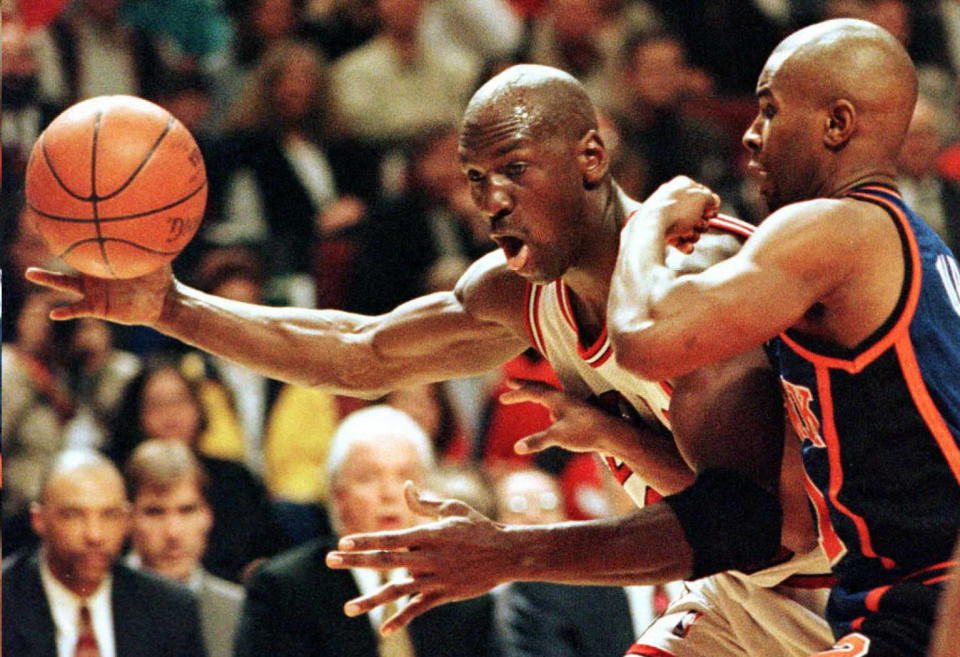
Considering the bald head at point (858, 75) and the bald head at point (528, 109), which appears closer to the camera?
the bald head at point (858, 75)

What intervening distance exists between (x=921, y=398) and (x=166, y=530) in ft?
10.9

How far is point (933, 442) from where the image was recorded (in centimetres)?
291

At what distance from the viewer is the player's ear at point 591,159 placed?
3555 mm

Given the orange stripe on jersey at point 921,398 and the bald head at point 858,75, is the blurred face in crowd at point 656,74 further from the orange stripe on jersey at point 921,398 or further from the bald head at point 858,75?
the orange stripe on jersey at point 921,398

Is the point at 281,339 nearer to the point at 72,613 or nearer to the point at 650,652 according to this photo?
Result: the point at 650,652

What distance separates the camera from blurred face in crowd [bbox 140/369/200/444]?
6.16 metres

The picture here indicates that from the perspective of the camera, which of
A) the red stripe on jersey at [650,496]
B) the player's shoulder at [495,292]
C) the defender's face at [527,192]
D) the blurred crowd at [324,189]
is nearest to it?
the defender's face at [527,192]

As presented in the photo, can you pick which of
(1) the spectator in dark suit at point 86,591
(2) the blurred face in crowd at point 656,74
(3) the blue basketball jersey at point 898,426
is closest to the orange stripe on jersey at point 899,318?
(3) the blue basketball jersey at point 898,426

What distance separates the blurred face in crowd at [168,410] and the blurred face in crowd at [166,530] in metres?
0.63

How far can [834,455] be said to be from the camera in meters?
3.02

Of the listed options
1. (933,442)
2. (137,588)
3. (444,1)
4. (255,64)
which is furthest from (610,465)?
(444,1)

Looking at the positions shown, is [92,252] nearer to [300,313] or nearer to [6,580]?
[300,313]

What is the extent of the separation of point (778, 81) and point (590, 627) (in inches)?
95.6

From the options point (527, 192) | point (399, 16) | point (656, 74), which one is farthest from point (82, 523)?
point (656, 74)
